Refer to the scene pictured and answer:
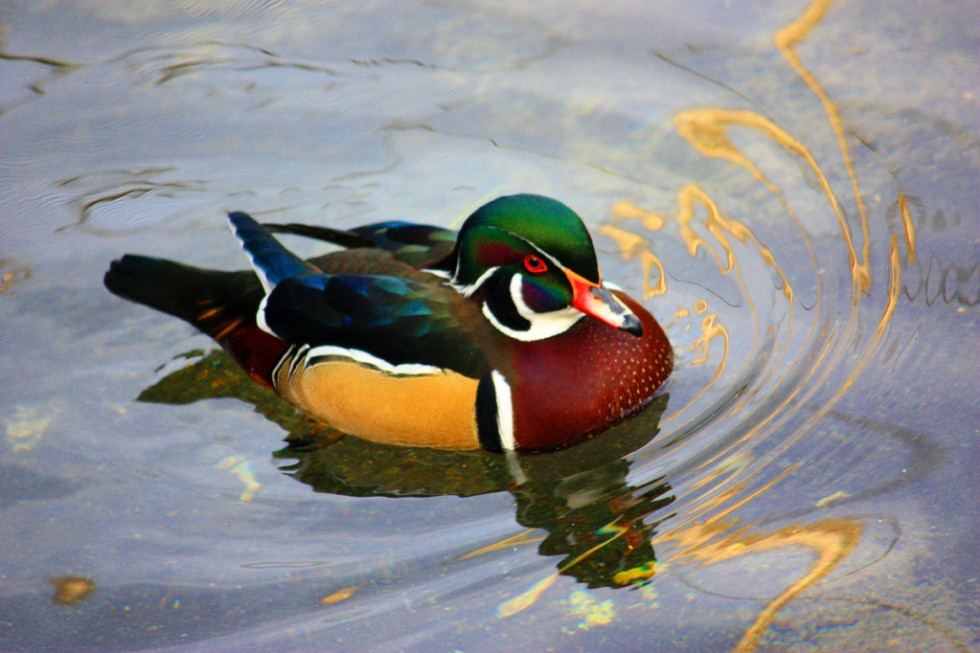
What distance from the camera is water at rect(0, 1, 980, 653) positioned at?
3605 millimetres

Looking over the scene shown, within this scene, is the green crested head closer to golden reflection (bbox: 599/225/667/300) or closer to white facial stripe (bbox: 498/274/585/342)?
white facial stripe (bbox: 498/274/585/342)

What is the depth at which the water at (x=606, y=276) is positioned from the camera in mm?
3605

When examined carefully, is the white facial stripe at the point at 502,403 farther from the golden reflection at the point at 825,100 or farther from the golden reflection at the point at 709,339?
the golden reflection at the point at 825,100

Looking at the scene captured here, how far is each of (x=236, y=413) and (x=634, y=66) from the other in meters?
2.81

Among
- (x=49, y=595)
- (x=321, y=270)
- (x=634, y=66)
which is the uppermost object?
(x=634, y=66)

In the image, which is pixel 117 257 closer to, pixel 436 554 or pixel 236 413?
pixel 236 413

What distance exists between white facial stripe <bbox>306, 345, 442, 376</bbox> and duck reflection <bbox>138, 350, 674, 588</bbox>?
1.03 ft

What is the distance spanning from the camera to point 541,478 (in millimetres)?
4172

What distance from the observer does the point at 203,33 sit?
6.54 metres

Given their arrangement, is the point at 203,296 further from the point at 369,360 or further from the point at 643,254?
the point at 643,254

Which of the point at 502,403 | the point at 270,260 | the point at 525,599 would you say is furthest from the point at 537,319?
the point at 525,599

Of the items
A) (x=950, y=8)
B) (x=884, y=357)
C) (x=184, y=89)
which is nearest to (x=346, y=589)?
(x=884, y=357)

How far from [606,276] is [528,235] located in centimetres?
111

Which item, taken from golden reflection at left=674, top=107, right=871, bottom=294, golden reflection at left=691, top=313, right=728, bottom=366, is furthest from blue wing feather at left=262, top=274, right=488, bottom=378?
golden reflection at left=674, top=107, right=871, bottom=294
